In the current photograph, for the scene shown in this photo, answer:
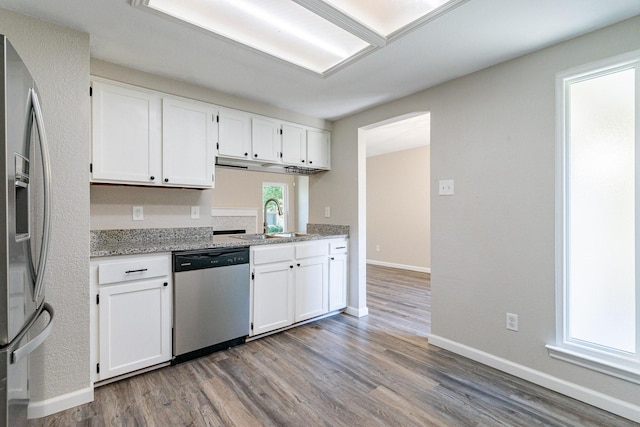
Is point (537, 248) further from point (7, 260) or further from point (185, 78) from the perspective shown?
point (185, 78)

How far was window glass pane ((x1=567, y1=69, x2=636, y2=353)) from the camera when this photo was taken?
180 cm

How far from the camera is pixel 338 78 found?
99.0 inches

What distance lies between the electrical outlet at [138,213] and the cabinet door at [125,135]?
30cm

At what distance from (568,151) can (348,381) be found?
83.8 inches

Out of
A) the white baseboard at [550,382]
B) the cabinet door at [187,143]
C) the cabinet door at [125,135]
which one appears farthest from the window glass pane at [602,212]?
the cabinet door at [125,135]

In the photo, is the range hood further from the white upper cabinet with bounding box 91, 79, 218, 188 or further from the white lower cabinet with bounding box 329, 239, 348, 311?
the white lower cabinet with bounding box 329, 239, 348, 311

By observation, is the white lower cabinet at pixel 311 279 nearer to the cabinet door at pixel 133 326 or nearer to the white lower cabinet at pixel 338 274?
the white lower cabinet at pixel 338 274

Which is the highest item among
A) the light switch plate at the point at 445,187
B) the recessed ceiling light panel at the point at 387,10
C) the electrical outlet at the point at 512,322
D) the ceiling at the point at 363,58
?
the recessed ceiling light panel at the point at 387,10

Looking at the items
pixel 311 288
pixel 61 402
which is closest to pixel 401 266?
pixel 311 288

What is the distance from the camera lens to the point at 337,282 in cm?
342

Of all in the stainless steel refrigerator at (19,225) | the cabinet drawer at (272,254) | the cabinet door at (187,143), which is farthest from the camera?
the cabinet drawer at (272,254)

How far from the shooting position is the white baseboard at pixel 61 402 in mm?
1719

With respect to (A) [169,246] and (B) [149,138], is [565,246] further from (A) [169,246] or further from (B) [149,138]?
(B) [149,138]

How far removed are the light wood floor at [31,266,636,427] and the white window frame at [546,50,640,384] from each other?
0.27 m
